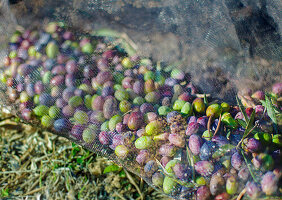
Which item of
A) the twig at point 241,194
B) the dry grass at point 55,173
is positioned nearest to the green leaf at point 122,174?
the dry grass at point 55,173

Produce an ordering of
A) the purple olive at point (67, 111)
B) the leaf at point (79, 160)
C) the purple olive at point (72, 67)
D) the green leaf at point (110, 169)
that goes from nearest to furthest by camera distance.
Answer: the purple olive at point (67, 111) < the purple olive at point (72, 67) < the green leaf at point (110, 169) < the leaf at point (79, 160)

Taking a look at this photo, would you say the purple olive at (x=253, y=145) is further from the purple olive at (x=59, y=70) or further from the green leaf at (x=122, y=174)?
the purple olive at (x=59, y=70)

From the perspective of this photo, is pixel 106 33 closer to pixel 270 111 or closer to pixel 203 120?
pixel 203 120

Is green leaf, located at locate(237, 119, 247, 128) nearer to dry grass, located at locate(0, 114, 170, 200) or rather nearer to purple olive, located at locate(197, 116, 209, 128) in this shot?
purple olive, located at locate(197, 116, 209, 128)

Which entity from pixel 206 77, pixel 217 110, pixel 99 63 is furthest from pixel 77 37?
pixel 217 110

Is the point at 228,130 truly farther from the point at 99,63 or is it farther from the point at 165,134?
the point at 99,63

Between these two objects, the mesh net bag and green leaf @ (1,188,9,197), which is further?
green leaf @ (1,188,9,197)

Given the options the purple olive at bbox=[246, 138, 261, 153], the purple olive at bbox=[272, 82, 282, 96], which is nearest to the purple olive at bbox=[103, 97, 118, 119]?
the purple olive at bbox=[246, 138, 261, 153]
